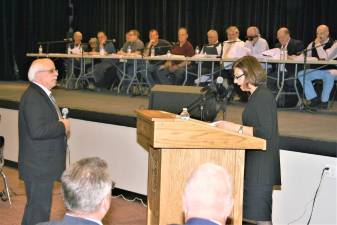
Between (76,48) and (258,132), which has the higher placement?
(76,48)

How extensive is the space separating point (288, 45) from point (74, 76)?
5.27 metres

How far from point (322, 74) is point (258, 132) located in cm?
453

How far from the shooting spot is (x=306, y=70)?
319 inches

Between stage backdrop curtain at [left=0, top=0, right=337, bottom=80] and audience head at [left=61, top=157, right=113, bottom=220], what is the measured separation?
864 centimetres

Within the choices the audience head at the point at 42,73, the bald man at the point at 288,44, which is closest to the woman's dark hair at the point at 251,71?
the audience head at the point at 42,73

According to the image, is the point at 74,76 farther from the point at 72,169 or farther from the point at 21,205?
the point at 72,169

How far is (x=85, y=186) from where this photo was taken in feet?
7.56

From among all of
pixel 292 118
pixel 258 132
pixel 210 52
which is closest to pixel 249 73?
pixel 258 132

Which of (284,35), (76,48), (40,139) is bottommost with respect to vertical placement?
(40,139)

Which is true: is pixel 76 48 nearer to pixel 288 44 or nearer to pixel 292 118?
pixel 288 44

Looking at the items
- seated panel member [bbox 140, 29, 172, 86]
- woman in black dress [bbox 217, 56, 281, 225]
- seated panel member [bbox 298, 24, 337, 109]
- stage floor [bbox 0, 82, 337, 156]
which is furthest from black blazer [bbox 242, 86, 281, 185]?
seated panel member [bbox 140, 29, 172, 86]

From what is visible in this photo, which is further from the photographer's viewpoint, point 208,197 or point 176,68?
point 176,68

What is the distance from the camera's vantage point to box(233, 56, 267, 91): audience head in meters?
3.75

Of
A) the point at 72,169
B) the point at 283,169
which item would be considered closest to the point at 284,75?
the point at 283,169
